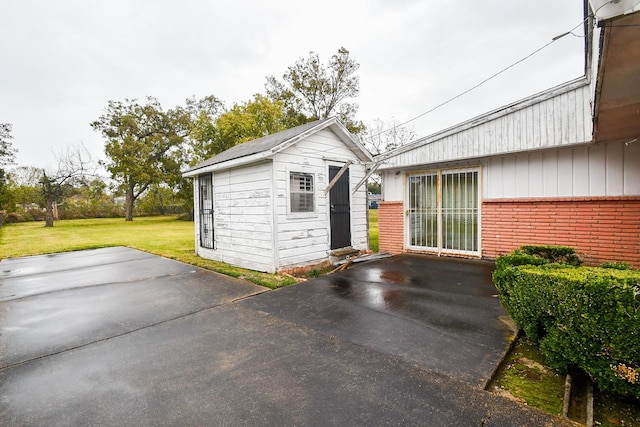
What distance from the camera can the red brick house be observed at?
5.09m

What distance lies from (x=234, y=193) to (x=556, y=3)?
25.8 feet

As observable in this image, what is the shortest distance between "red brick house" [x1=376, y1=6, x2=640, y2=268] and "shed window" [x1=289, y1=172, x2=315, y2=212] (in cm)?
246

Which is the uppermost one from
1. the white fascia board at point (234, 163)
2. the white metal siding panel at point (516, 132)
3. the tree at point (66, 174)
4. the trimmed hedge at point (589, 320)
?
the tree at point (66, 174)

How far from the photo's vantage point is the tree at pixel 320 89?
72.6ft

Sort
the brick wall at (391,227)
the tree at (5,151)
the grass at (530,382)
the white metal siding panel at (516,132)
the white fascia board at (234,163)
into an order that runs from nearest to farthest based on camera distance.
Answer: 1. the grass at (530,382)
2. the white metal siding panel at (516,132)
3. the white fascia board at (234,163)
4. the brick wall at (391,227)
5. the tree at (5,151)

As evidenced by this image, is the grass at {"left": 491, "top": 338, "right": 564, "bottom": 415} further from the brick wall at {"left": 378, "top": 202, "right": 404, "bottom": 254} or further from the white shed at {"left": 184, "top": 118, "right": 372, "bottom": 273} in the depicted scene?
the brick wall at {"left": 378, "top": 202, "right": 404, "bottom": 254}

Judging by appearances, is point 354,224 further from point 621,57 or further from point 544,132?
point 621,57

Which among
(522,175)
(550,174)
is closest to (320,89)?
(522,175)

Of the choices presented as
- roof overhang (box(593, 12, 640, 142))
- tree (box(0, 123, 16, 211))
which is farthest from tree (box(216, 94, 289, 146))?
roof overhang (box(593, 12, 640, 142))

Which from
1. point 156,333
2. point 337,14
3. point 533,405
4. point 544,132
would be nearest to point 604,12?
point 533,405

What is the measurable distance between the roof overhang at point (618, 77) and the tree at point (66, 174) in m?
28.3

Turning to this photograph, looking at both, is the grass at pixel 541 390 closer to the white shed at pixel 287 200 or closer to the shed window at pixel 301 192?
the white shed at pixel 287 200

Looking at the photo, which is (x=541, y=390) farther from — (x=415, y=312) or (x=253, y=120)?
(x=253, y=120)

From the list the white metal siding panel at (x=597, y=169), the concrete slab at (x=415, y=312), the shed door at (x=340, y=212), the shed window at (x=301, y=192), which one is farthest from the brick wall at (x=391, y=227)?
the white metal siding panel at (x=597, y=169)
